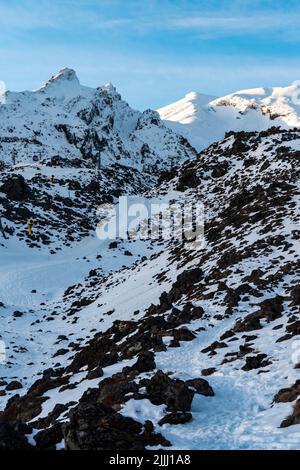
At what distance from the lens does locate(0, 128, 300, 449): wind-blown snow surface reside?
11094 millimetres

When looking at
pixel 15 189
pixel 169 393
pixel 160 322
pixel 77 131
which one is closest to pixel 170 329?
pixel 160 322

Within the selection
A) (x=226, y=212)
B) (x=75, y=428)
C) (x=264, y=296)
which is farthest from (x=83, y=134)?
(x=75, y=428)

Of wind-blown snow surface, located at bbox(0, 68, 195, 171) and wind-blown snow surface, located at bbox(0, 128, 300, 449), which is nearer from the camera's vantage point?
wind-blown snow surface, located at bbox(0, 128, 300, 449)

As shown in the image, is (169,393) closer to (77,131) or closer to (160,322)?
(160,322)

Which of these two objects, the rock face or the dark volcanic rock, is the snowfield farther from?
the rock face

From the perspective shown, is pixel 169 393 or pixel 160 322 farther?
pixel 160 322

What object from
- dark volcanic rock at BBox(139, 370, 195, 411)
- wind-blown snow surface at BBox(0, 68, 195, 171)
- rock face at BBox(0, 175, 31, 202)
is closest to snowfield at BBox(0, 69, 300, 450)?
dark volcanic rock at BBox(139, 370, 195, 411)

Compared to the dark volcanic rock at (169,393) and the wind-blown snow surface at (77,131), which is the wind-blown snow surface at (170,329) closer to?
the dark volcanic rock at (169,393)

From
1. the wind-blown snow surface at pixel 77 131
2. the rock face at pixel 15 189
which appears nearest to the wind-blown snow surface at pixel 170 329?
the rock face at pixel 15 189

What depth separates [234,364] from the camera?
1476 centimetres

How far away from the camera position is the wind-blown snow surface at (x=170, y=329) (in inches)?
437

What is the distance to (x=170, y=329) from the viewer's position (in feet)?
64.8

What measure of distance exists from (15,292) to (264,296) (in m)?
22.0
